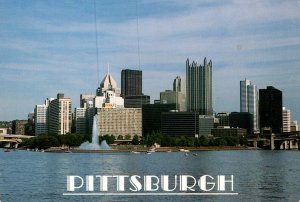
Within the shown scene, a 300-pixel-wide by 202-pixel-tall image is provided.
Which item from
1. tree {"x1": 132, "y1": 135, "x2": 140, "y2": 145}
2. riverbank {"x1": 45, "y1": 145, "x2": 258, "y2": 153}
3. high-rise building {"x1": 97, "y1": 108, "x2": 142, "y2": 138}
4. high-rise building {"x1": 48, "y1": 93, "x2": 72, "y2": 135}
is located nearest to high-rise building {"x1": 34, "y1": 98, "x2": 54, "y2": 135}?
high-rise building {"x1": 48, "y1": 93, "x2": 72, "y2": 135}

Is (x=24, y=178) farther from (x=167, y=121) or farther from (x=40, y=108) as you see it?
(x=40, y=108)

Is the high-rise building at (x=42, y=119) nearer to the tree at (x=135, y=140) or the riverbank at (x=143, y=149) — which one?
the tree at (x=135, y=140)

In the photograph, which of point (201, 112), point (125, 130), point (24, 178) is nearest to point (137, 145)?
point (125, 130)

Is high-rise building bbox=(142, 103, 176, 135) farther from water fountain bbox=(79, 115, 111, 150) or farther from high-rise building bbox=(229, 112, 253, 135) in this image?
high-rise building bbox=(229, 112, 253, 135)

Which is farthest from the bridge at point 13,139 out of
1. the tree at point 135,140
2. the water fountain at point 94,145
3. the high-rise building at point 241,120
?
the high-rise building at point 241,120

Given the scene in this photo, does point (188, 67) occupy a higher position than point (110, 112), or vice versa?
point (188, 67)

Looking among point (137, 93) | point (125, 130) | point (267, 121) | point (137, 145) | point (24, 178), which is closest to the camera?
point (24, 178)
